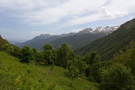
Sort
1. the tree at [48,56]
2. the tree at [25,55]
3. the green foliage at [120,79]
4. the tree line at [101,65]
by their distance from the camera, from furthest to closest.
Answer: the tree at [48,56] → the tree at [25,55] → the tree line at [101,65] → the green foliage at [120,79]

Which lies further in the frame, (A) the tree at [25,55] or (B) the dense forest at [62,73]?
(A) the tree at [25,55]

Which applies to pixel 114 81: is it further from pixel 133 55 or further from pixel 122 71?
pixel 133 55

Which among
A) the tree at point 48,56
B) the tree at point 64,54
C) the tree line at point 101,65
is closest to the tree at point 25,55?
the tree line at point 101,65

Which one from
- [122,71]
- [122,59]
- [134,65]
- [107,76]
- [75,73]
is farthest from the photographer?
[122,59]

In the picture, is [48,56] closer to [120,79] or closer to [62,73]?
[62,73]

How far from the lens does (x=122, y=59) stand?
41.8m

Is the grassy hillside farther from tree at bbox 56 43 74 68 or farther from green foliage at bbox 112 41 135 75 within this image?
tree at bbox 56 43 74 68

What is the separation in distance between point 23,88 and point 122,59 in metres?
42.6

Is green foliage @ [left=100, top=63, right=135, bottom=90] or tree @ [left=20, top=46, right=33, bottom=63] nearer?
green foliage @ [left=100, top=63, right=135, bottom=90]

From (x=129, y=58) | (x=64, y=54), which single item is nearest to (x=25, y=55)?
(x=64, y=54)

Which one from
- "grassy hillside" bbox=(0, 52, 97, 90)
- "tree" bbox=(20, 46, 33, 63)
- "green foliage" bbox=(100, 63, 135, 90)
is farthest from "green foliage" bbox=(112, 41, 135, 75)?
"tree" bbox=(20, 46, 33, 63)

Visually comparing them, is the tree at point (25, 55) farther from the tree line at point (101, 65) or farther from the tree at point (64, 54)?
the tree at point (64, 54)

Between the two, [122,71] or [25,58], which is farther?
[25,58]

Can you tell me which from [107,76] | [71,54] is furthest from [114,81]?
[71,54]
